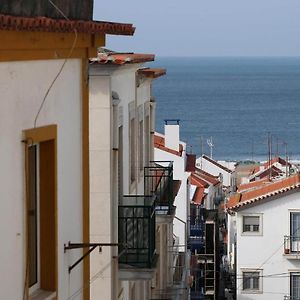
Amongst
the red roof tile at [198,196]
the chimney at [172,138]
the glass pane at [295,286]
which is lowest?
the glass pane at [295,286]

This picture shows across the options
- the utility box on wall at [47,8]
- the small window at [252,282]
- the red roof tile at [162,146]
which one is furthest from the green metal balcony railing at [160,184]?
the small window at [252,282]

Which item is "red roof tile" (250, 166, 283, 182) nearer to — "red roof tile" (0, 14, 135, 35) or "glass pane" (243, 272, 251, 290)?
"glass pane" (243, 272, 251, 290)

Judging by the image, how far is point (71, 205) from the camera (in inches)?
353

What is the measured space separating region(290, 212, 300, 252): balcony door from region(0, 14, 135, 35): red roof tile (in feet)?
95.0

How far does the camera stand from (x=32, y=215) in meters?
8.03

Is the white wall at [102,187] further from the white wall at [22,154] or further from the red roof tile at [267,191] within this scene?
the red roof tile at [267,191]

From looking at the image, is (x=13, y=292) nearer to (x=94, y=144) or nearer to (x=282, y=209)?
(x=94, y=144)

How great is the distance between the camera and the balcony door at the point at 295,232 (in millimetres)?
38375

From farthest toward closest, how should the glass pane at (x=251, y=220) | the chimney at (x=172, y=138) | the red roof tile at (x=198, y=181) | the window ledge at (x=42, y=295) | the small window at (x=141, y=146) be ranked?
the red roof tile at (x=198, y=181) → the glass pane at (x=251, y=220) → the chimney at (x=172, y=138) → the small window at (x=141, y=146) → the window ledge at (x=42, y=295)

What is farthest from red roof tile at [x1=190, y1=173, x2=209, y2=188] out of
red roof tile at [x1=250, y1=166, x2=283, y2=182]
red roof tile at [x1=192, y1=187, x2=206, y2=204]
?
red roof tile at [x1=250, y1=166, x2=283, y2=182]

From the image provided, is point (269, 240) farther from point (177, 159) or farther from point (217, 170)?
point (217, 170)

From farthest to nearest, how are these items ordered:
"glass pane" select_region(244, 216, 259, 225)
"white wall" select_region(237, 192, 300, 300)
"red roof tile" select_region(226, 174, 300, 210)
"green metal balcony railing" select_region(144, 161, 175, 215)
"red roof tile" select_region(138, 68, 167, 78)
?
"glass pane" select_region(244, 216, 259, 225), "white wall" select_region(237, 192, 300, 300), "red roof tile" select_region(226, 174, 300, 210), "green metal balcony railing" select_region(144, 161, 175, 215), "red roof tile" select_region(138, 68, 167, 78)

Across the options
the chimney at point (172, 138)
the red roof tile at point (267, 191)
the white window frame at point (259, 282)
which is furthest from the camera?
the white window frame at point (259, 282)

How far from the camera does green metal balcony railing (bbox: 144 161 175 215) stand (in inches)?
740
